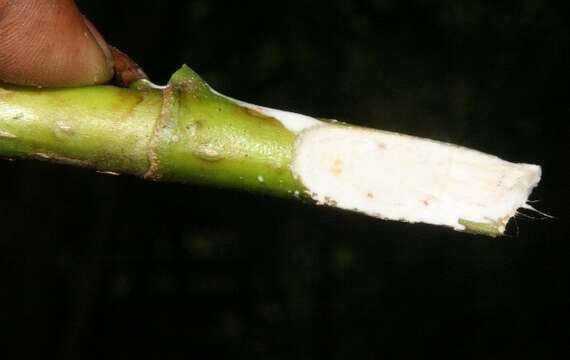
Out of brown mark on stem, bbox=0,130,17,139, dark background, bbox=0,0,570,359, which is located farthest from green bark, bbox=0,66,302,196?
dark background, bbox=0,0,570,359

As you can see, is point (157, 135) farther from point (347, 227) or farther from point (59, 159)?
point (347, 227)

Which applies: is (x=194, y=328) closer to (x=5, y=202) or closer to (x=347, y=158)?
(x=5, y=202)

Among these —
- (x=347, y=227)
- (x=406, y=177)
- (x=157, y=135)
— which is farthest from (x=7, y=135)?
(x=347, y=227)

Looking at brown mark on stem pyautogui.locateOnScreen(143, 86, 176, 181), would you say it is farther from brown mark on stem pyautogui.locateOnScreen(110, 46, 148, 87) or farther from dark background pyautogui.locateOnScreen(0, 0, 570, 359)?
dark background pyautogui.locateOnScreen(0, 0, 570, 359)

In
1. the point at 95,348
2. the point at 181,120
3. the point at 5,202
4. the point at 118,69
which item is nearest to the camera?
the point at 181,120

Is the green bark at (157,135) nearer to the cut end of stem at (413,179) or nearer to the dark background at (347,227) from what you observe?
the cut end of stem at (413,179)

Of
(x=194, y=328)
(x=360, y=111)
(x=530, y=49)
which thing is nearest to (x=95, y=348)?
(x=194, y=328)
